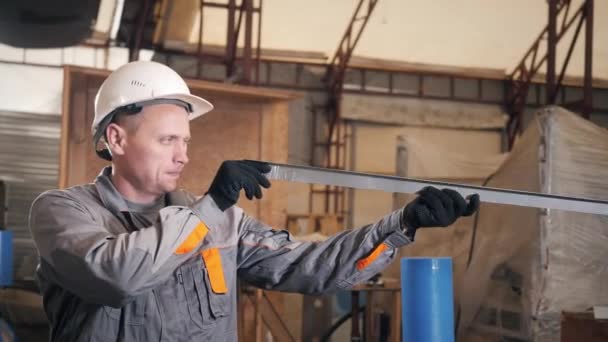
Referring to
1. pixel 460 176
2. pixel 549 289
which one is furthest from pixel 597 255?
pixel 460 176

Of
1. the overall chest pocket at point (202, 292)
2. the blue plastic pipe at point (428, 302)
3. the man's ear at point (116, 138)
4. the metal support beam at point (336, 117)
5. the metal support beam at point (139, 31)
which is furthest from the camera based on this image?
the metal support beam at point (336, 117)

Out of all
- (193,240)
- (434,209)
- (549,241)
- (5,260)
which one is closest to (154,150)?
(193,240)

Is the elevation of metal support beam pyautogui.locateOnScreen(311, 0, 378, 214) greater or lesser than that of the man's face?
greater

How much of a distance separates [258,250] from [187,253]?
21.5 inches

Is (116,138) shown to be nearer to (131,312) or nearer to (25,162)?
(131,312)

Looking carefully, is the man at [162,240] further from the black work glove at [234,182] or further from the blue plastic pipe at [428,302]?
the blue plastic pipe at [428,302]

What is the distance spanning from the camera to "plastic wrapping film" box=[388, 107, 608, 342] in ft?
18.3

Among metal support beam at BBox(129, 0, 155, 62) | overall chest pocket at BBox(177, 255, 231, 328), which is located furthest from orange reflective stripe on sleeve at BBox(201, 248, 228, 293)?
metal support beam at BBox(129, 0, 155, 62)

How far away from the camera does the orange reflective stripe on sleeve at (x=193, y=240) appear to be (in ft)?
6.26

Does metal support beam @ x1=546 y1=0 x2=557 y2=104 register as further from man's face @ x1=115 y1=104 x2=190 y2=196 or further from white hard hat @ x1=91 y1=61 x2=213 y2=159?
man's face @ x1=115 y1=104 x2=190 y2=196

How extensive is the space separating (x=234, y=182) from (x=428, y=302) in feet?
5.14

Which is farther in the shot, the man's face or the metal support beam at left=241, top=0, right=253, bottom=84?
the metal support beam at left=241, top=0, right=253, bottom=84

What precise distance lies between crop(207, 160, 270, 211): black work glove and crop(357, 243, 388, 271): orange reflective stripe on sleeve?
1.50 feet

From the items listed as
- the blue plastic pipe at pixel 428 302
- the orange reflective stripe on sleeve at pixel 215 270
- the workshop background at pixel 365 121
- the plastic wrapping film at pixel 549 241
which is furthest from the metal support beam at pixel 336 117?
the orange reflective stripe on sleeve at pixel 215 270
